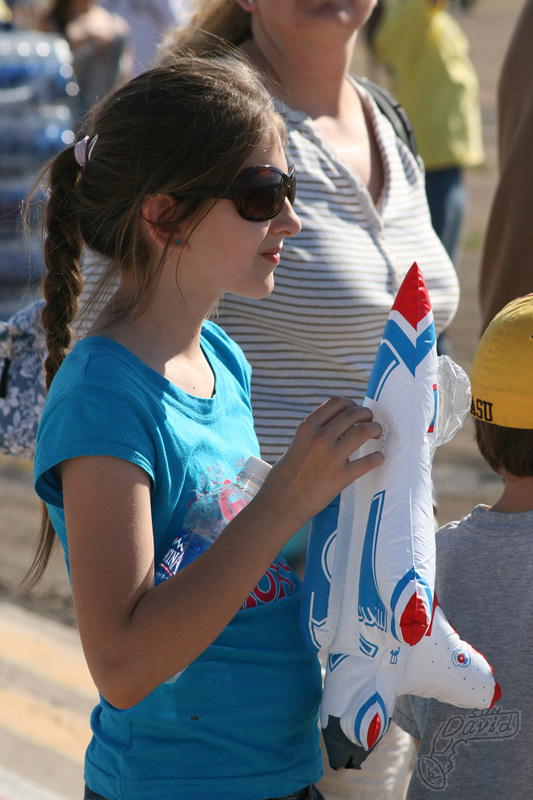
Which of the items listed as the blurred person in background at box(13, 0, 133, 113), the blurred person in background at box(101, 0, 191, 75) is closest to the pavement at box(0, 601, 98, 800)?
the blurred person in background at box(101, 0, 191, 75)

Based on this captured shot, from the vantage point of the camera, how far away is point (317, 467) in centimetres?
136

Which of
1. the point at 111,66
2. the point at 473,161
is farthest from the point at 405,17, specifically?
the point at 111,66

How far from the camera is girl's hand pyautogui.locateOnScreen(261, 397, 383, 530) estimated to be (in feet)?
4.46

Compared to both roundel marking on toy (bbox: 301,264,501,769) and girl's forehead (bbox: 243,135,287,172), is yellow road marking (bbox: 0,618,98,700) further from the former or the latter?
girl's forehead (bbox: 243,135,287,172)

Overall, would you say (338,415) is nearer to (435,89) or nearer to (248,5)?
(248,5)

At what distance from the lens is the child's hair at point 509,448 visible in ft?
5.29

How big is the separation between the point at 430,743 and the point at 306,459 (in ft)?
1.93

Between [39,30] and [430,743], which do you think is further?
[39,30]

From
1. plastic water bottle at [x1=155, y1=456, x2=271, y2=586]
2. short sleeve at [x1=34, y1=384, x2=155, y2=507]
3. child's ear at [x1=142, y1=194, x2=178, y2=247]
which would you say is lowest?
plastic water bottle at [x1=155, y1=456, x2=271, y2=586]

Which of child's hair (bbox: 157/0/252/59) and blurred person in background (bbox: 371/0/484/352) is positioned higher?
child's hair (bbox: 157/0/252/59)

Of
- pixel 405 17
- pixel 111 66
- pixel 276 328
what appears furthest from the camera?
pixel 111 66

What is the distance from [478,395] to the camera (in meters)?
1.64

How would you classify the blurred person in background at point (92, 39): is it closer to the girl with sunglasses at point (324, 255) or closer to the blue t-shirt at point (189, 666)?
the girl with sunglasses at point (324, 255)

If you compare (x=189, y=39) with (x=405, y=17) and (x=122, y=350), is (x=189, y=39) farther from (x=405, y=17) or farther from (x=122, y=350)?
(x=405, y=17)
